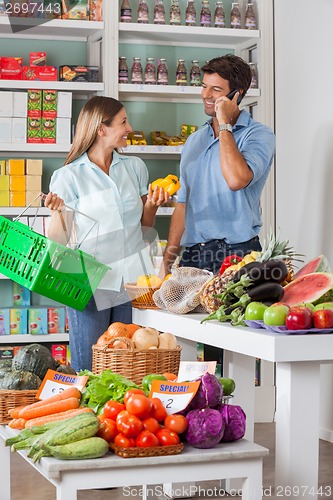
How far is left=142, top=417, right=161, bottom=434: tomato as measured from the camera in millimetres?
2098

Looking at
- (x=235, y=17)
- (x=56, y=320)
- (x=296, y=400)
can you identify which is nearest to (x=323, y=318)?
(x=296, y=400)

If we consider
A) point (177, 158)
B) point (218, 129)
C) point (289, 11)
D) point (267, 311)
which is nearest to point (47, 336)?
point (177, 158)

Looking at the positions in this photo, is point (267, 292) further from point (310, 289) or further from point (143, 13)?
point (143, 13)

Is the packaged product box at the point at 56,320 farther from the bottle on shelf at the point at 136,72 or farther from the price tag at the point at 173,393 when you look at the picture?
the price tag at the point at 173,393

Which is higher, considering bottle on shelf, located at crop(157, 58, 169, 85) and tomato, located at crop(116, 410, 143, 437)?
bottle on shelf, located at crop(157, 58, 169, 85)

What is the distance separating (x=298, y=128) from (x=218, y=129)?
4.50 feet

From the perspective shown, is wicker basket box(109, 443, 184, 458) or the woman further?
the woman

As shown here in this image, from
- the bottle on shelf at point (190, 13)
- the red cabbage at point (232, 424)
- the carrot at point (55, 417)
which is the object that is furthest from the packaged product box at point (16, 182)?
the red cabbage at point (232, 424)

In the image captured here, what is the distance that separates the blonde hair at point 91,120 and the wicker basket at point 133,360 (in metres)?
1.20

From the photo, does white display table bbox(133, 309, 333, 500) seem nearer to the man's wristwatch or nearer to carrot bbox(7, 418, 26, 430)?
carrot bbox(7, 418, 26, 430)

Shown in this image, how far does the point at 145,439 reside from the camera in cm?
205

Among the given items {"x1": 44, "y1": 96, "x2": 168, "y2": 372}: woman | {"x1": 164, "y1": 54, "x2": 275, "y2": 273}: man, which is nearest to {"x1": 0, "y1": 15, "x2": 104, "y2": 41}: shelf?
{"x1": 44, "y1": 96, "x2": 168, "y2": 372}: woman

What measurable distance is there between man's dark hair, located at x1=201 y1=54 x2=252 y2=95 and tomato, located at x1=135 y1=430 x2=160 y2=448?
1.99m

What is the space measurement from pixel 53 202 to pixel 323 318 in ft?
4.48
